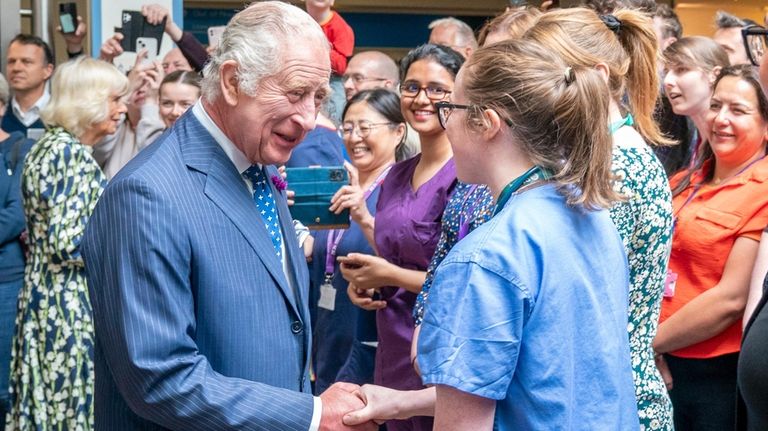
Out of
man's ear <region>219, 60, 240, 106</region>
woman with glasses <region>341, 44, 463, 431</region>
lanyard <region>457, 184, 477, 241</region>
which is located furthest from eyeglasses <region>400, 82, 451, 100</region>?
man's ear <region>219, 60, 240, 106</region>

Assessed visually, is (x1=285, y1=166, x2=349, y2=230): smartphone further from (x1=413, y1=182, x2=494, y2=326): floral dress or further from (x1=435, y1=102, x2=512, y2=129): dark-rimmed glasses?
(x1=435, y1=102, x2=512, y2=129): dark-rimmed glasses

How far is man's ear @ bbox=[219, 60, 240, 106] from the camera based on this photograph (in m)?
2.11

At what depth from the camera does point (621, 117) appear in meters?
2.42

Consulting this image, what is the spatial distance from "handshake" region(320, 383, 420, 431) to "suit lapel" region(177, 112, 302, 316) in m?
0.20

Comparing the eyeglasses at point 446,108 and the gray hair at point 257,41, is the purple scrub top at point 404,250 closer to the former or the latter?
the gray hair at point 257,41

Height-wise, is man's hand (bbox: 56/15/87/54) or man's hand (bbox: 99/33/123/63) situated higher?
man's hand (bbox: 99/33/123/63)

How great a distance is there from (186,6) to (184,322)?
8845 millimetres

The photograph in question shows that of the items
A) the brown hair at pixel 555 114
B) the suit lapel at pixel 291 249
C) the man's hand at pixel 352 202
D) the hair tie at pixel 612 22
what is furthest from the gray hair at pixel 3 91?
the brown hair at pixel 555 114

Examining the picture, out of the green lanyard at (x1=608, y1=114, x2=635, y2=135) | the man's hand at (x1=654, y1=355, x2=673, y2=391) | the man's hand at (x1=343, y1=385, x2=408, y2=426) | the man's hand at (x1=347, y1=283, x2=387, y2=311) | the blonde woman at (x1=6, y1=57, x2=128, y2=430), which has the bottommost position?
the blonde woman at (x1=6, y1=57, x2=128, y2=430)

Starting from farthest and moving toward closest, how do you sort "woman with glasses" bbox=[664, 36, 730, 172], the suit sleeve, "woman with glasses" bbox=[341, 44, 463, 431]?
"woman with glasses" bbox=[664, 36, 730, 172]
"woman with glasses" bbox=[341, 44, 463, 431]
the suit sleeve

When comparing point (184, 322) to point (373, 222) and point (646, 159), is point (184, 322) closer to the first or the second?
point (646, 159)

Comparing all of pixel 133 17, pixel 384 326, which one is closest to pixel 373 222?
pixel 384 326

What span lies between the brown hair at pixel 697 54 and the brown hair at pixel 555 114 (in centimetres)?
240

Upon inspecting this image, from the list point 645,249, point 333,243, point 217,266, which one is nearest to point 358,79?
point 333,243
